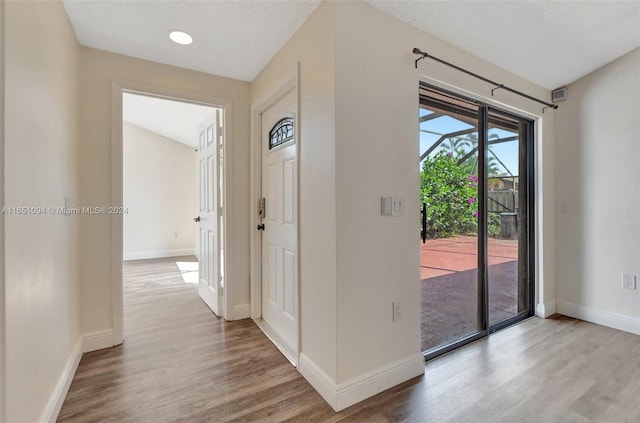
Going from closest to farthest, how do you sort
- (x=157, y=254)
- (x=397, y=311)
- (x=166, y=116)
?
(x=397, y=311), (x=166, y=116), (x=157, y=254)

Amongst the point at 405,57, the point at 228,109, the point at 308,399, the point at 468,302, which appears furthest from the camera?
the point at 228,109

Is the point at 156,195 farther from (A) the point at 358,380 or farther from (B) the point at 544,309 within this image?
(B) the point at 544,309

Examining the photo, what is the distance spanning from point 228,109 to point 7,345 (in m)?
2.21

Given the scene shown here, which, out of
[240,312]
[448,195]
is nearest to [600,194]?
[448,195]

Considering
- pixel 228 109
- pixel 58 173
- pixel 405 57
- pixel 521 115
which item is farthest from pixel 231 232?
pixel 521 115

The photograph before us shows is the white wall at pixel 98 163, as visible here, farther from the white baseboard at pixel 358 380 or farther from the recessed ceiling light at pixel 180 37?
the white baseboard at pixel 358 380

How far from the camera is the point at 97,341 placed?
223 centimetres

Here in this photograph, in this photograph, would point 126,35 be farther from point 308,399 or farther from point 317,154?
point 308,399

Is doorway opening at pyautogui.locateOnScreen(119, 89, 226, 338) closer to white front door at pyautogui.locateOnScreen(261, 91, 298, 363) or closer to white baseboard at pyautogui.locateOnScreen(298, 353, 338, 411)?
white front door at pyautogui.locateOnScreen(261, 91, 298, 363)

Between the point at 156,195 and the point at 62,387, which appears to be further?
the point at 156,195

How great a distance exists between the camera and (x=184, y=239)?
21.5 ft

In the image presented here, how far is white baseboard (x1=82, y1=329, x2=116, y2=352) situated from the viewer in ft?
7.16

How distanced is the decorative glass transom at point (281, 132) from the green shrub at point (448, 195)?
3.41ft

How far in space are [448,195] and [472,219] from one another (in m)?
0.34
